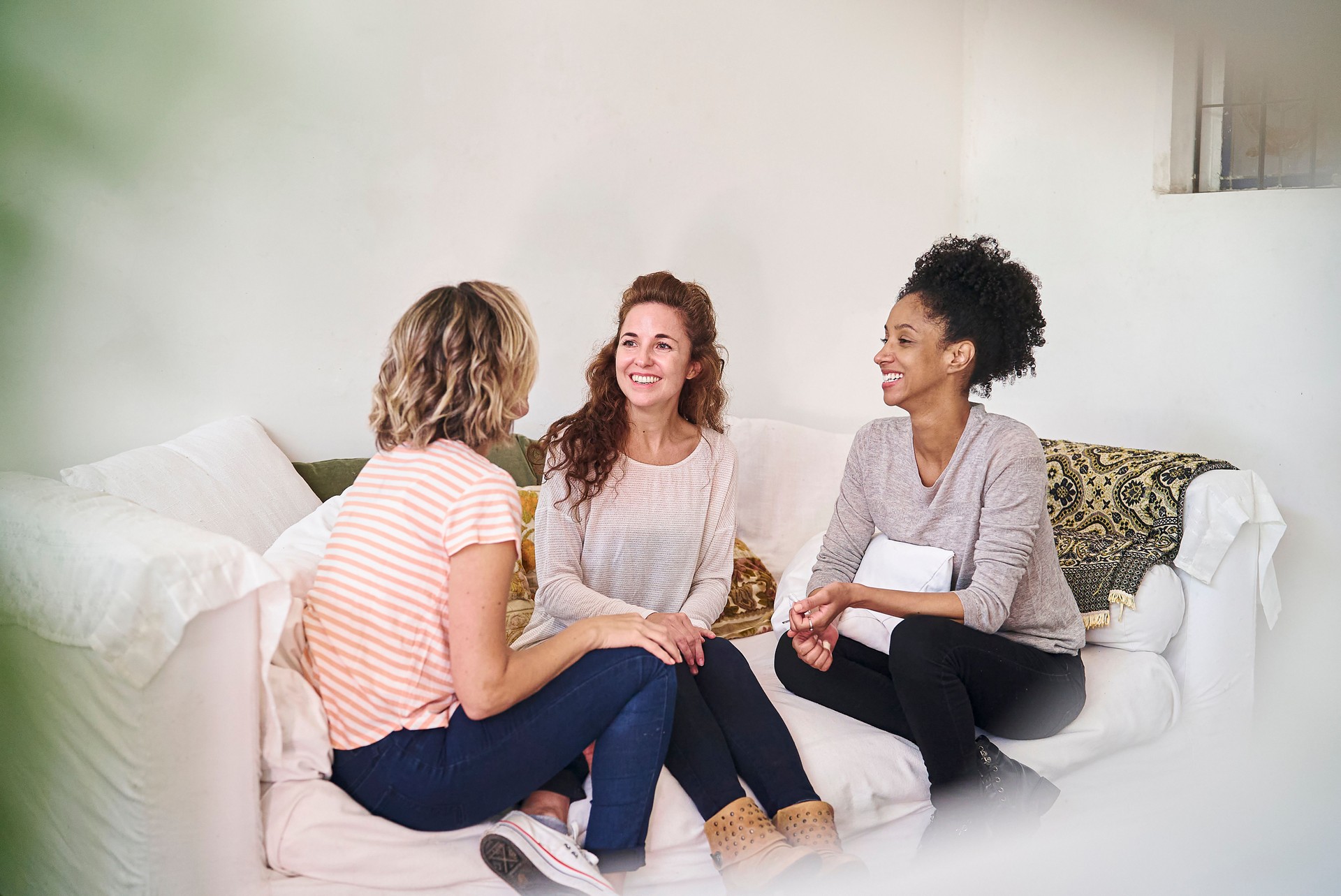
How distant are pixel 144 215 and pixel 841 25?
1.38 metres

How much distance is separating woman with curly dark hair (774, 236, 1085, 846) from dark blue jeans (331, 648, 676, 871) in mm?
308

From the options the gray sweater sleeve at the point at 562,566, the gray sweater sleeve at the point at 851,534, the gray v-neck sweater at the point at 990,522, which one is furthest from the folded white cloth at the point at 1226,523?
the gray sweater sleeve at the point at 562,566

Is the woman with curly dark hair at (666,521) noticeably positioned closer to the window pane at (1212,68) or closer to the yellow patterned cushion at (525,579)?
the yellow patterned cushion at (525,579)

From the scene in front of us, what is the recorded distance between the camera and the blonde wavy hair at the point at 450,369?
100 centimetres

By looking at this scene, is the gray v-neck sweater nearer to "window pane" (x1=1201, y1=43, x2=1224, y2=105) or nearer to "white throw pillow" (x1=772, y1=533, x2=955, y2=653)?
"white throw pillow" (x1=772, y1=533, x2=955, y2=653)

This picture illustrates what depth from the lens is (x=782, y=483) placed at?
6.63 ft

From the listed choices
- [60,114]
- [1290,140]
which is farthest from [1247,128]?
[60,114]

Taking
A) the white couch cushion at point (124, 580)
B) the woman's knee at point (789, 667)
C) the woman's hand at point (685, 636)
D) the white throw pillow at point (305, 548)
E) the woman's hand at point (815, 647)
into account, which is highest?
the white couch cushion at point (124, 580)

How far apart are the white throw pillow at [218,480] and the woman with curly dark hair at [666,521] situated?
1.48ft

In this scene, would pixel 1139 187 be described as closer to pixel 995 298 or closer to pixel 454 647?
pixel 995 298

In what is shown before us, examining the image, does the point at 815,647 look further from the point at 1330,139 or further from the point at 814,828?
the point at 1330,139

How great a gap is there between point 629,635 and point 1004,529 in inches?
23.3

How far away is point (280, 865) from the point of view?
2.89 feet

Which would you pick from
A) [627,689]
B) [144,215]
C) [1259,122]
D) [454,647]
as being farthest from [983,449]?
[144,215]
